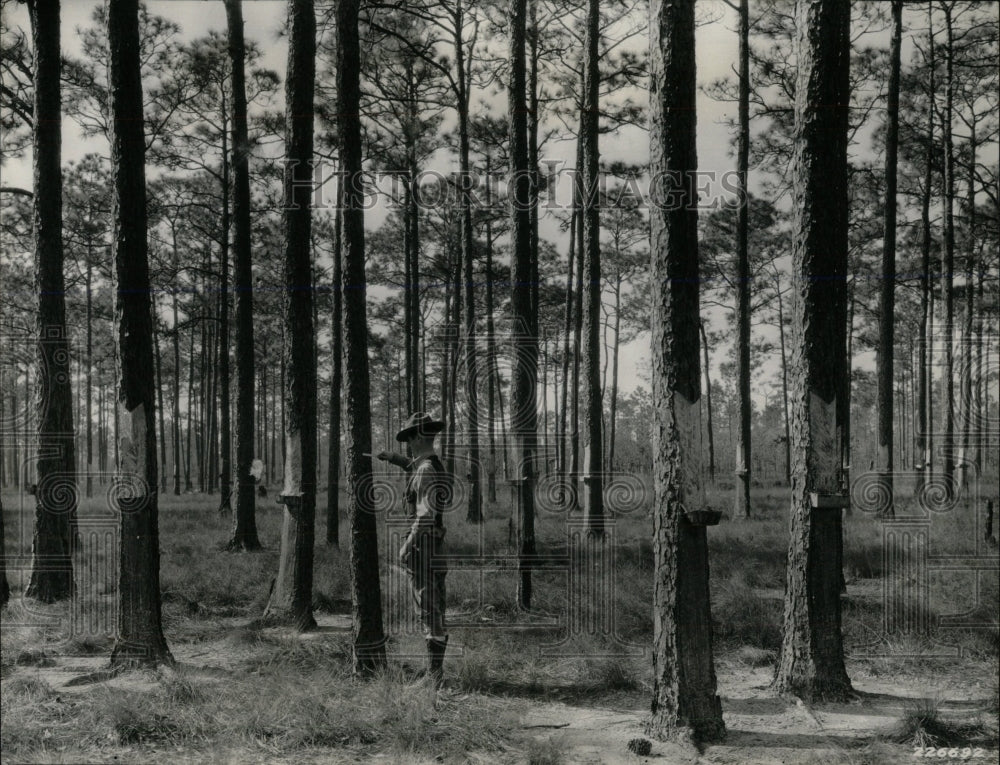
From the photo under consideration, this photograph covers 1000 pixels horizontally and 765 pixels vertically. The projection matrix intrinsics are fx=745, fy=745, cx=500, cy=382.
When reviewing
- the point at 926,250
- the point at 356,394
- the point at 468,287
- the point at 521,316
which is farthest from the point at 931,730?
the point at 926,250

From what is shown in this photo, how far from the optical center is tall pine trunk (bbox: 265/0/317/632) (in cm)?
806

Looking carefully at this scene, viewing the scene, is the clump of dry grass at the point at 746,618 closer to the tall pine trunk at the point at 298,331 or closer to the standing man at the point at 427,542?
the standing man at the point at 427,542

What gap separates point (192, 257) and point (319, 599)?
16.5 metres

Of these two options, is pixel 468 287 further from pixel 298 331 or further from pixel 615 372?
pixel 615 372

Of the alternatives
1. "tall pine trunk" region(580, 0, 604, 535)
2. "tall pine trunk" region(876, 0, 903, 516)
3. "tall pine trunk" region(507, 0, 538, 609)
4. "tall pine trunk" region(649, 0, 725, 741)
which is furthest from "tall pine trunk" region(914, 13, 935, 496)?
"tall pine trunk" region(649, 0, 725, 741)

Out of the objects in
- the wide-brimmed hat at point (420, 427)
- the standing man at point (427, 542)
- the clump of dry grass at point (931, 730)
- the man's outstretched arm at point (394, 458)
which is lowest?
the clump of dry grass at point (931, 730)

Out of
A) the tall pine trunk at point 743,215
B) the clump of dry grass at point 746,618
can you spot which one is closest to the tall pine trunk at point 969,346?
the tall pine trunk at point 743,215

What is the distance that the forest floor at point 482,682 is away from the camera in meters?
4.85

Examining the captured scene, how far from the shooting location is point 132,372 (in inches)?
260

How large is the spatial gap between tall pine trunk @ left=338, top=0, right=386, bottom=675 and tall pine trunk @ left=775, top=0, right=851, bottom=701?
3.36 metres

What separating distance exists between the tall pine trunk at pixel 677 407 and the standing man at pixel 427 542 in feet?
5.86

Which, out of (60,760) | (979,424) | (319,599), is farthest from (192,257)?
(979,424)

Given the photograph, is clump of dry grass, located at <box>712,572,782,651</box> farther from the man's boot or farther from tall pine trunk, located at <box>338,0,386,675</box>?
tall pine trunk, located at <box>338,0,386,675</box>

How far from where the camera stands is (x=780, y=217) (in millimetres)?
22766
